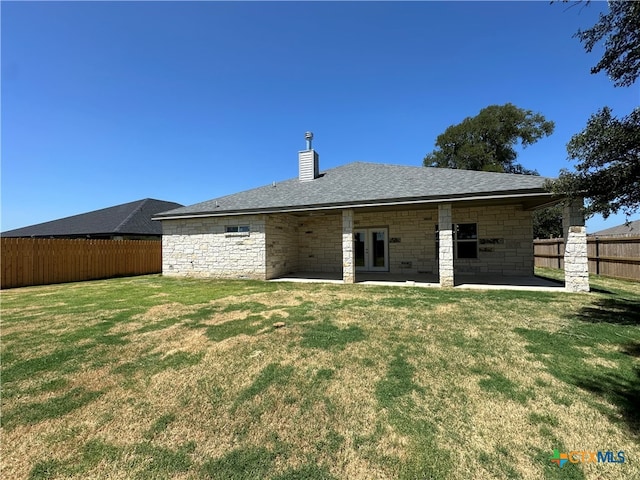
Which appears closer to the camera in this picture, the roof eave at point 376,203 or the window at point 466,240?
the roof eave at point 376,203

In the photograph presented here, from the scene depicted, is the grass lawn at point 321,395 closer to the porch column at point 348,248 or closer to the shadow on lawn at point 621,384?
the shadow on lawn at point 621,384

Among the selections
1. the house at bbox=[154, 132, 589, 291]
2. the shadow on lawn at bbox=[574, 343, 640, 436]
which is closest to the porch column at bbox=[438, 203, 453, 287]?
the house at bbox=[154, 132, 589, 291]

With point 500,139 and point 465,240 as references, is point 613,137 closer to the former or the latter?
point 465,240

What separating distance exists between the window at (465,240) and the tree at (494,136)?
17.3 m

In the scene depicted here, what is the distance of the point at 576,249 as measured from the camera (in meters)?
7.84

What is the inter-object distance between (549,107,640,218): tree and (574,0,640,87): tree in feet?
2.01

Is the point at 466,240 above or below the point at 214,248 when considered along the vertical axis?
above

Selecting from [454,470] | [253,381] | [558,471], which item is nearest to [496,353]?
[558,471]

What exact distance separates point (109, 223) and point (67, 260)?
30.5 ft

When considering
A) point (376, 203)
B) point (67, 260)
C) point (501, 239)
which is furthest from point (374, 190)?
point (67, 260)

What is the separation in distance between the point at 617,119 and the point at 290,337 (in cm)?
695

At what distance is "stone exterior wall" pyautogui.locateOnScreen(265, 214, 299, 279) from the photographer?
1185 centimetres

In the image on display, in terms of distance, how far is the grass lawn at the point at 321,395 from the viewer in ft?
6.77

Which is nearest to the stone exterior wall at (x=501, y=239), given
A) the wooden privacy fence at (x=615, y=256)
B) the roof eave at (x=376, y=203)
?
the roof eave at (x=376, y=203)
